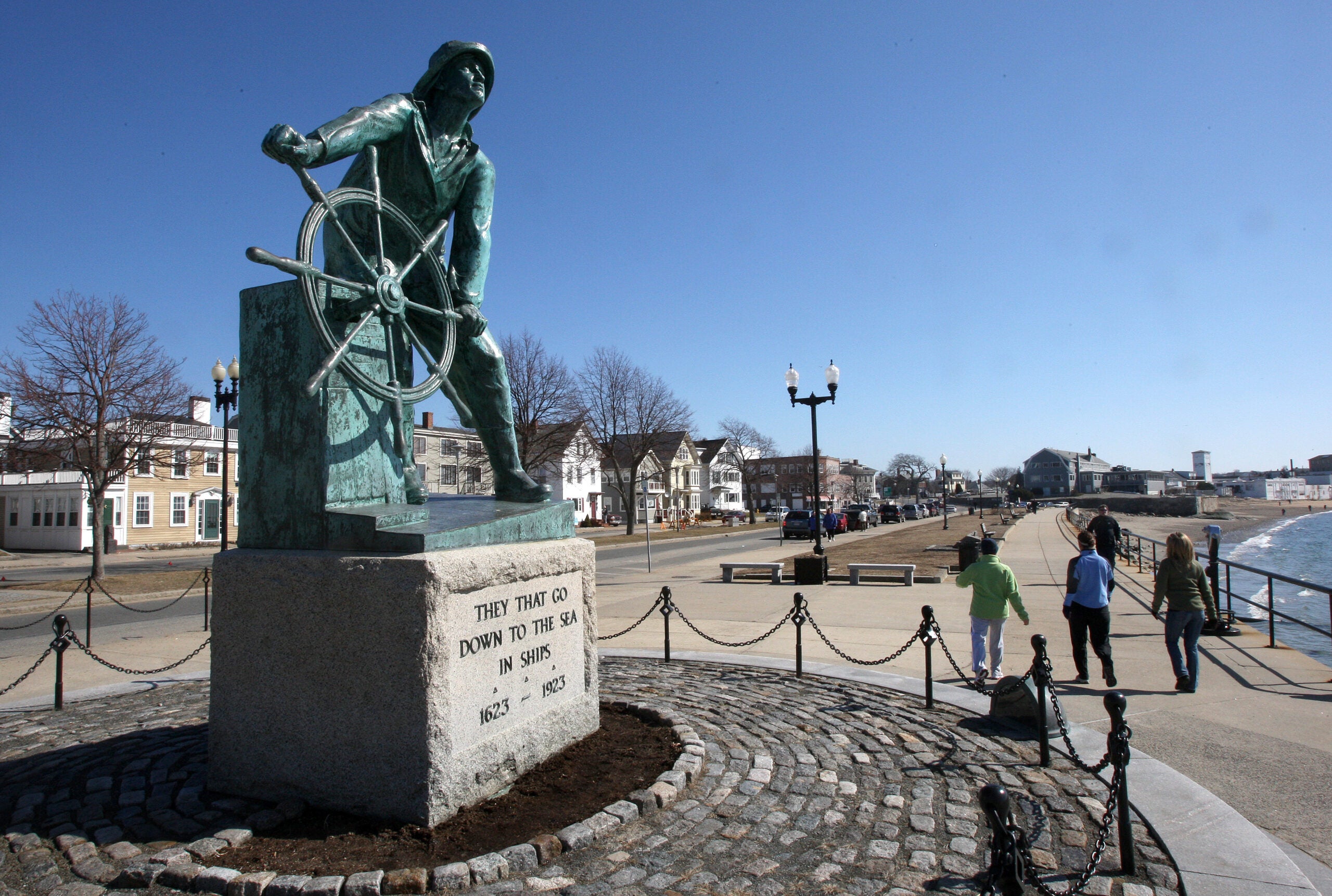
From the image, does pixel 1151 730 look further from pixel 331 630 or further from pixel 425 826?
pixel 331 630

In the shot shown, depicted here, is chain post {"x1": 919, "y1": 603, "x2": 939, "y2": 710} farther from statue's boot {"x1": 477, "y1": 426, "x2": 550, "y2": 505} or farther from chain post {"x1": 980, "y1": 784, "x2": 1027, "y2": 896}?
chain post {"x1": 980, "y1": 784, "x2": 1027, "y2": 896}

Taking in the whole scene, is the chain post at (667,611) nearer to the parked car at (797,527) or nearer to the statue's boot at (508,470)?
the statue's boot at (508,470)

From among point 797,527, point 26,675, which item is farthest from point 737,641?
point 797,527

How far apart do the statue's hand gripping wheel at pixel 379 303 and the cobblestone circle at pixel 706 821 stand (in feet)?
7.14

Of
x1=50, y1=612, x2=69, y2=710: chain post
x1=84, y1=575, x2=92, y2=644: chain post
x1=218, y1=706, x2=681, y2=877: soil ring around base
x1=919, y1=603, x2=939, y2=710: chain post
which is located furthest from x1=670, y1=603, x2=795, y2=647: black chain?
x1=84, y1=575, x2=92, y2=644: chain post

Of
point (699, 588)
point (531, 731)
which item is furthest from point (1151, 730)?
point (699, 588)

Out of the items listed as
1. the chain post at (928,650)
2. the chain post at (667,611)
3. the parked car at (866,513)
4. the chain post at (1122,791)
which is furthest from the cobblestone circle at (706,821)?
the parked car at (866,513)

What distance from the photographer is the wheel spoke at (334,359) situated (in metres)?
3.78

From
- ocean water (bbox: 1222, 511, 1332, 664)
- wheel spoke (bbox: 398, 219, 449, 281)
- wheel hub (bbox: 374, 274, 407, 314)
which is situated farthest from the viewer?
ocean water (bbox: 1222, 511, 1332, 664)

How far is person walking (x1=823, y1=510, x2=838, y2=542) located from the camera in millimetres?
37969

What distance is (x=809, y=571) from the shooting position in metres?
17.4

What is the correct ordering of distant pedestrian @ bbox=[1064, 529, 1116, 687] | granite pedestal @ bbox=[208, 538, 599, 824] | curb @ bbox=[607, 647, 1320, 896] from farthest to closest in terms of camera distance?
distant pedestrian @ bbox=[1064, 529, 1116, 687], granite pedestal @ bbox=[208, 538, 599, 824], curb @ bbox=[607, 647, 1320, 896]

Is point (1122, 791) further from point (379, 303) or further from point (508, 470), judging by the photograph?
point (379, 303)

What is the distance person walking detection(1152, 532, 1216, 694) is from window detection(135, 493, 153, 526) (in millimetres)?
42717
